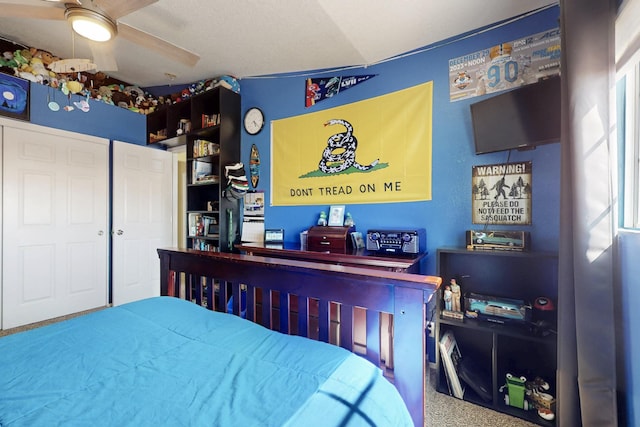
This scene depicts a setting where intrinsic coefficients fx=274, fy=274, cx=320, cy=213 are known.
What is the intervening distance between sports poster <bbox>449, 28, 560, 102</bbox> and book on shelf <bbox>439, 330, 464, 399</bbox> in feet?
5.78

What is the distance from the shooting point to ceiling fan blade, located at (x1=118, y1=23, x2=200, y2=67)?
1750 millimetres

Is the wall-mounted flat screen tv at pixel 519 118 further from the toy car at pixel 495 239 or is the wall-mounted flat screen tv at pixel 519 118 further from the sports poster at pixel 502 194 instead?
the toy car at pixel 495 239

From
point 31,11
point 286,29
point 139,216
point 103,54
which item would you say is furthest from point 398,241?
point 139,216

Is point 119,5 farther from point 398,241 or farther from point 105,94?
point 105,94

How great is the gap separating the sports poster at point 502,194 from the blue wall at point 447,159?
1.6 inches

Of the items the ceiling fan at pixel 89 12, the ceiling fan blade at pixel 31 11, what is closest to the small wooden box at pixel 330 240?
the ceiling fan at pixel 89 12

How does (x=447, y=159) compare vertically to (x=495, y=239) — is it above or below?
above

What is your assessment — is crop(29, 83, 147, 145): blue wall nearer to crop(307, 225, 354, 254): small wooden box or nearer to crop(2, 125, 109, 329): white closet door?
crop(2, 125, 109, 329): white closet door

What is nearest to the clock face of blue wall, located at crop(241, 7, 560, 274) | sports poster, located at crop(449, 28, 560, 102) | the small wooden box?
blue wall, located at crop(241, 7, 560, 274)

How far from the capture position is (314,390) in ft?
2.52

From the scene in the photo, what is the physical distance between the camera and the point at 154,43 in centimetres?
187

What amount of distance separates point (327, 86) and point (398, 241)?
168 cm

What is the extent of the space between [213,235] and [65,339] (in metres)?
2.13

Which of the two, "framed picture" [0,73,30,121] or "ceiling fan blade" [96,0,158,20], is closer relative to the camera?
"ceiling fan blade" [96,0,158,20]
